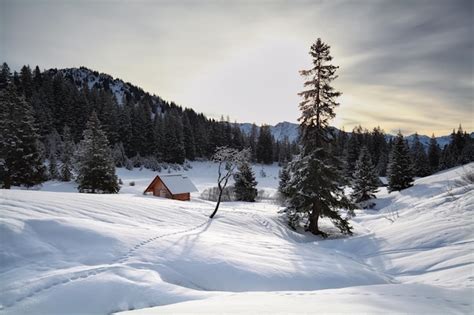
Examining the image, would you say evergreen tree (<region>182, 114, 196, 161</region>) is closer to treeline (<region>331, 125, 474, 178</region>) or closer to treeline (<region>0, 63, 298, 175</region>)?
treeline (<region>0, 63, 298, 175</region>)

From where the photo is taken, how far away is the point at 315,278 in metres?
8.22

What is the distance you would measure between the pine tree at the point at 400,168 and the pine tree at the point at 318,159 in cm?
2346

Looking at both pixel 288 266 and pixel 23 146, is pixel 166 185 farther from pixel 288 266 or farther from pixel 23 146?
pixel 288 266

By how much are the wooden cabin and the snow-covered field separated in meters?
21.7

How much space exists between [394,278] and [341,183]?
9.06 meters

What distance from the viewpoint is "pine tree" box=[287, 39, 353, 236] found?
16.8m

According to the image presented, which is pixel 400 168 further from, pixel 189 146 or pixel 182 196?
pixel 189 146

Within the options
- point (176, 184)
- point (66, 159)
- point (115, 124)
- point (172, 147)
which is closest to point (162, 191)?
point (176, 184)

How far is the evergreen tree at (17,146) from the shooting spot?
21.7m

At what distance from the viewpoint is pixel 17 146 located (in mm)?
22125

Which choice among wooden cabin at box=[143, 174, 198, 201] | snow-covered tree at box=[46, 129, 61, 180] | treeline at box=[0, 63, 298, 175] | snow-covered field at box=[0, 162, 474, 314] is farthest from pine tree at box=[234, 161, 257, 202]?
snow-covered tree at box=[46, 129, 61, 180]

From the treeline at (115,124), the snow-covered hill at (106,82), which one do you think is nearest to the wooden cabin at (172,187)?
the treeline at (115,124)

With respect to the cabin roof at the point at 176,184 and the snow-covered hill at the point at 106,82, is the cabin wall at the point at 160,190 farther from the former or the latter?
the snow-covered hill at the point at 106,82

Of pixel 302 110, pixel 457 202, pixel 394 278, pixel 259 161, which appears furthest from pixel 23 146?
pixel 259 161
